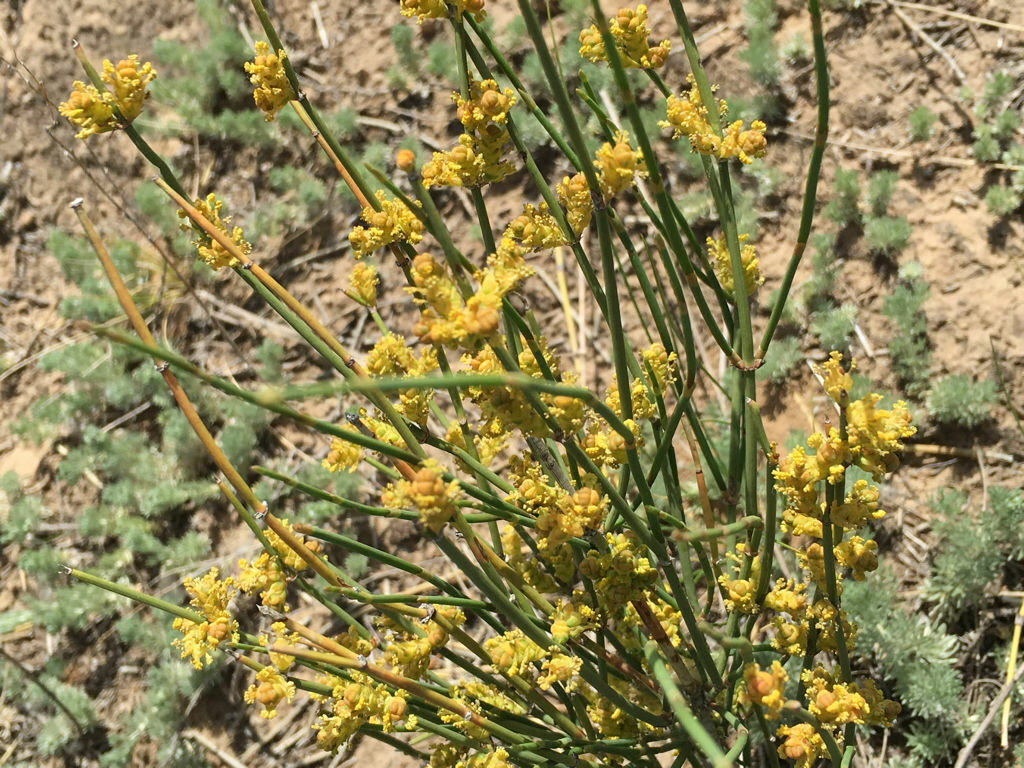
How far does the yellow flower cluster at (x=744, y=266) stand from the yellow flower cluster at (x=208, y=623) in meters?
1.10

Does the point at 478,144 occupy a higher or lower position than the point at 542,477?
higher

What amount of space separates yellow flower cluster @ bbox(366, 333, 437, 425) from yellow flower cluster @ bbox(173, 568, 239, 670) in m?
0.44

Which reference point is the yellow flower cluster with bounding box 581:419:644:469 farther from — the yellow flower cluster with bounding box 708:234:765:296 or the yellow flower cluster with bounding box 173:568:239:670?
the yellow flower cluster with bounding box 173:568:239:670

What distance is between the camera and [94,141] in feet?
14.5

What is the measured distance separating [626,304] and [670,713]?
1858mm

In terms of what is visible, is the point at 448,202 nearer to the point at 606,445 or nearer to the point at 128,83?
the point at 128,83

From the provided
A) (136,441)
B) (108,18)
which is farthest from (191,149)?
(136,441)

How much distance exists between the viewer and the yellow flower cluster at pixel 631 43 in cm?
144

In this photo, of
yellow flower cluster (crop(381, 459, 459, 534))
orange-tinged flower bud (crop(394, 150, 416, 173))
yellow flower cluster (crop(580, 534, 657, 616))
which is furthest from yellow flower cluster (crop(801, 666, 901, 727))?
orange-tinged flower bud (crop(394, 150, 416, 173))

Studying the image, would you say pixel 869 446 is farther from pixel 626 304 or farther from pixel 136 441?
pixel 136 441

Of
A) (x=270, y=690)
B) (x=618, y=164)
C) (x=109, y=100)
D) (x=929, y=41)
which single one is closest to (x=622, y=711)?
→ (x=270, y=690)

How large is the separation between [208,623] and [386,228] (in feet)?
2.50

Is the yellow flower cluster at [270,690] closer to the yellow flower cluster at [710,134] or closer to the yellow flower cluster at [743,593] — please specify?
the yellow flower cluster at [743,593]

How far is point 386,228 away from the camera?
1462 mm
